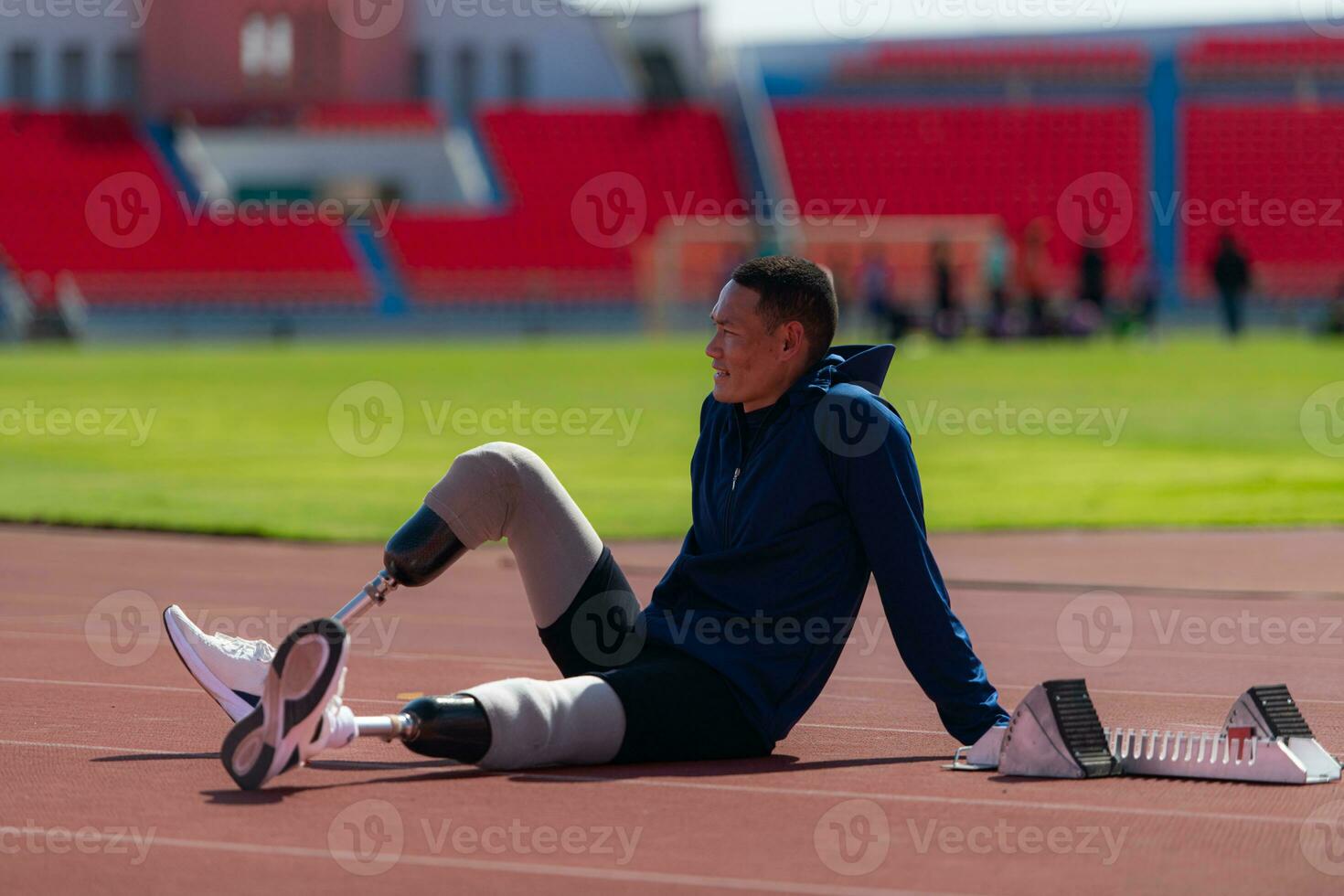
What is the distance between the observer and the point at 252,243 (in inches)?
2015

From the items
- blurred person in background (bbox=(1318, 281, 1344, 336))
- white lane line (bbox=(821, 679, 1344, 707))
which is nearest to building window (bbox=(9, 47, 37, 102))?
blurred person in background (bbox=(1318, 281, 1344, 336))

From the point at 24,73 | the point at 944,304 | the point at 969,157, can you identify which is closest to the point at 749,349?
the point at 944,304

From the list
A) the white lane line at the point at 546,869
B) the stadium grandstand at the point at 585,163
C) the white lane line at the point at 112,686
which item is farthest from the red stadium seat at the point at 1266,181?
the white lane line at the point at 546,869

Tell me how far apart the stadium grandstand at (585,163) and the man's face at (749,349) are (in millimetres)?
41189

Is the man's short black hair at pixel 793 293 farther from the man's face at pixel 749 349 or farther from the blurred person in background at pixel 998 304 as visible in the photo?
the blurred person in background at pixel 998 304

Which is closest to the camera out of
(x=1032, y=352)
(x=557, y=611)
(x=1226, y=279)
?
(x=557, y=611)

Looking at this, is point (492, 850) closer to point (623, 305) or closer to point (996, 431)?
point (996, 431)

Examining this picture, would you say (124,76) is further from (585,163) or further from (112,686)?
(112,686)

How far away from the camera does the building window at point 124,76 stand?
58.9 meters

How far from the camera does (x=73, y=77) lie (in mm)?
59781

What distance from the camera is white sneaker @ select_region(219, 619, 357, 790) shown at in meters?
4.92

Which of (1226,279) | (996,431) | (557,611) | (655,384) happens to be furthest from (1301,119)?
(557,611)

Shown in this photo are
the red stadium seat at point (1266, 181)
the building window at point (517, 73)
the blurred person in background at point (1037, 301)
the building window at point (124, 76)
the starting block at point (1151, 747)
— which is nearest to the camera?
the starting block at point (1151, 747)

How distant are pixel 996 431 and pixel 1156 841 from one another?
1685cm
